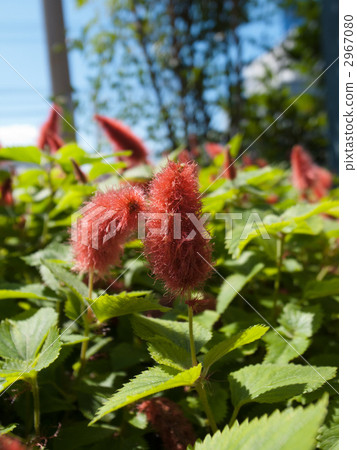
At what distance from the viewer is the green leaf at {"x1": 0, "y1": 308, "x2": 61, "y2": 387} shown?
64 cm

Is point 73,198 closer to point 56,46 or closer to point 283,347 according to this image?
point 283,347

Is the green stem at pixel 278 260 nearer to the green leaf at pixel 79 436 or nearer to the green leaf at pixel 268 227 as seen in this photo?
the green leaf at pixel 268 227

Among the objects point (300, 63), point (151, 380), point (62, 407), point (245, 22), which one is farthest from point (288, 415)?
point (300, 63)

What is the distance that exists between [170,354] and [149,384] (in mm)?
67

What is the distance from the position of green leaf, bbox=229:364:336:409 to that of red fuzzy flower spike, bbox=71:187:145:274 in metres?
0.28

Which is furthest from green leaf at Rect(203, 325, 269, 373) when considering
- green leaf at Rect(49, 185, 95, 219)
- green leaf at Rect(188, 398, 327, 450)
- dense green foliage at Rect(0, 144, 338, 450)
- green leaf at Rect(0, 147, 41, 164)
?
green leaf at Rect(0, 147, 41, 164)

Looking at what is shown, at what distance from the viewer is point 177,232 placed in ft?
1.88

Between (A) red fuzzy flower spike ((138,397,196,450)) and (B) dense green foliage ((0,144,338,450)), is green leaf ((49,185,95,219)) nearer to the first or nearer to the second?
(B) dense green foliage ((0,144,338,450))

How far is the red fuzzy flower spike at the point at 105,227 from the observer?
2.04 feet

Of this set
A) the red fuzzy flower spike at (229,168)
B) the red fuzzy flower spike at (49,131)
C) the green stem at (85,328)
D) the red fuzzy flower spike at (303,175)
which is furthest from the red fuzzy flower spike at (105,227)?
the red fuzzy flower spike at (303,175)

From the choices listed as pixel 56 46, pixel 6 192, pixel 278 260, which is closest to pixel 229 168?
pixel 278 260

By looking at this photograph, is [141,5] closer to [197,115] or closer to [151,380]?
[197,115]
